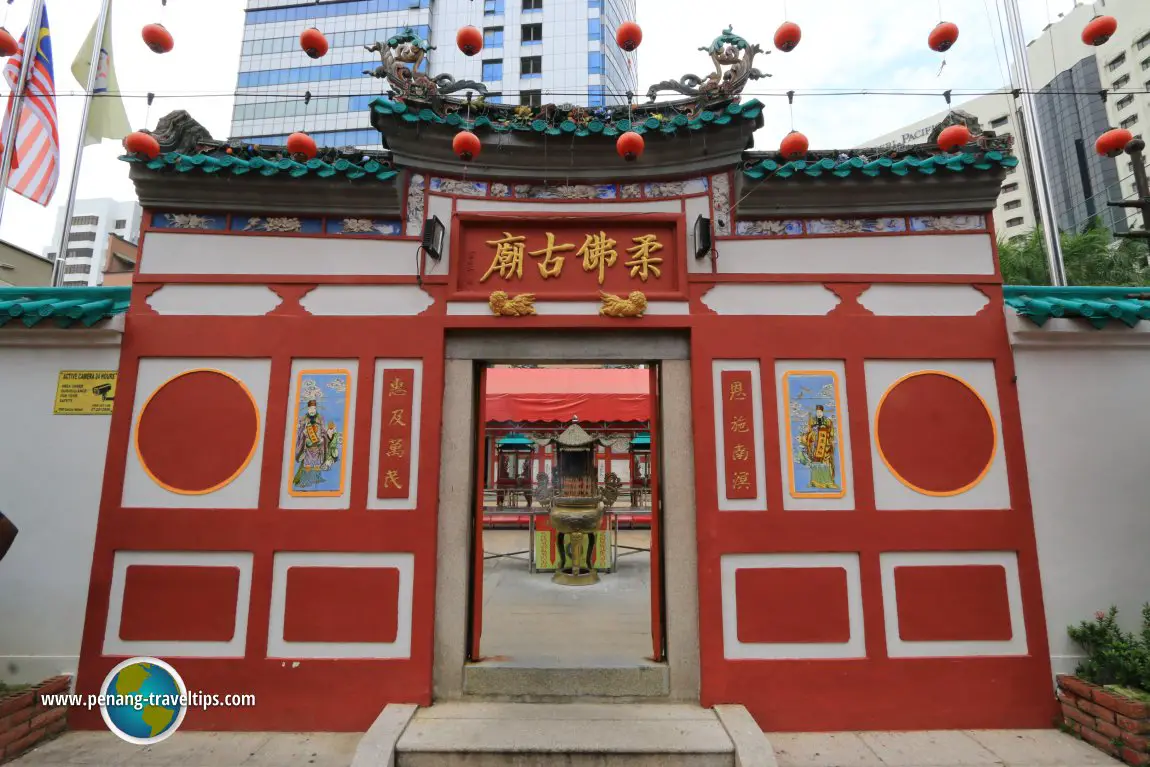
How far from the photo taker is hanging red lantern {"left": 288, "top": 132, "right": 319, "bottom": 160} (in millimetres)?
4629

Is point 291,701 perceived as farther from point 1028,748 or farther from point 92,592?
point 1028,748

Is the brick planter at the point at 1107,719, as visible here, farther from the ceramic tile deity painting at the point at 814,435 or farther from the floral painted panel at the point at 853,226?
the floral painted panel at the point at 853,226

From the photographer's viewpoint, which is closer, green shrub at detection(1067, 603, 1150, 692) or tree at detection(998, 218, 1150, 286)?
green shrub at detection(1067, 603, 1150, 692)

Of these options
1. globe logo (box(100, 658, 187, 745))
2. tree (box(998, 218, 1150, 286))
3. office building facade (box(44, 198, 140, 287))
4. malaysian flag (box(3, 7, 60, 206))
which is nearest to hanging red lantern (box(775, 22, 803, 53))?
globe logo (box(100, 658, 187, 745))

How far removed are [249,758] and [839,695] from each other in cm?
446

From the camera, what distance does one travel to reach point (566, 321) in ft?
16.4

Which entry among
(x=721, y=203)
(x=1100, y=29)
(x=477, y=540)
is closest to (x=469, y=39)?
(x=721, y=203)

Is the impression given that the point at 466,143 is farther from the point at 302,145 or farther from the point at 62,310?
the point at 62,310

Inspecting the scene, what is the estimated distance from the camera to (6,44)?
16.4 ft

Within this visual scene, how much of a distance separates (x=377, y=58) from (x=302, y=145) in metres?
33.7

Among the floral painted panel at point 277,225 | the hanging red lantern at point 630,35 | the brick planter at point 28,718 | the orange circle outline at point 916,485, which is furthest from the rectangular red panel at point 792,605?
the brick planter at point 28,718

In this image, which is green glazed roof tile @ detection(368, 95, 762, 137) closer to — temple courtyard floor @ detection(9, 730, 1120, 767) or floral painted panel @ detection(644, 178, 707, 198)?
floral painted panel @ detection(644, 178, 707, 198)

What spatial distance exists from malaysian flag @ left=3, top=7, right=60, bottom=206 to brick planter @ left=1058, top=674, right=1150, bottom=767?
39.6ft

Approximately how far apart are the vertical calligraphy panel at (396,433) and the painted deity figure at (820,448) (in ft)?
10.9
